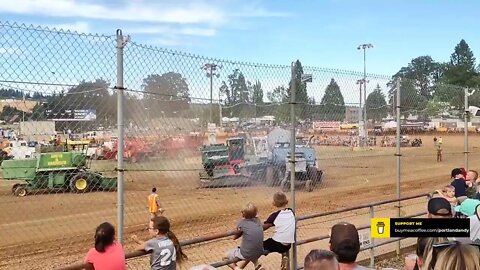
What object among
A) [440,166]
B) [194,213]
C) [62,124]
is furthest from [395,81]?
[440,166]

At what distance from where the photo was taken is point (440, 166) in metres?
36.5

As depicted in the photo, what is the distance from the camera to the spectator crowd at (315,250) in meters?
2.84

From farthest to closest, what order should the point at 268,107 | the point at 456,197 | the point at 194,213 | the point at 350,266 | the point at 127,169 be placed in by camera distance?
1. the point at 194,213
2. the point at 456,197
3. the point at 268,107
4. the point at 127,169
5. the point at 350,266

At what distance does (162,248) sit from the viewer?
5.02 m

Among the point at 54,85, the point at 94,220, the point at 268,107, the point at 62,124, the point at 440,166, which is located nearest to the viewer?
the point at 54,85

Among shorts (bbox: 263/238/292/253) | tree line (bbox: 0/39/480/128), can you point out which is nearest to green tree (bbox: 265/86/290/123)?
tree line (bbox: 0/39/480/128)

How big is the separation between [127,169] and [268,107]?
2.52 metres

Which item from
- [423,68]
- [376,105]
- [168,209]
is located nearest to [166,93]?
[376,105]

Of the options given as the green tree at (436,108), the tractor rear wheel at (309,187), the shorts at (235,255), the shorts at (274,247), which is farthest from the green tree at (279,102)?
the tractor rear wheel at (309,187)

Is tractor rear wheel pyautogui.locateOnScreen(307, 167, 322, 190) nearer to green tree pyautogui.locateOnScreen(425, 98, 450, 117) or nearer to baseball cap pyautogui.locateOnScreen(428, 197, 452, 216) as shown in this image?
green tree pyautogui.locateOnScreen(425, 98, 450, 117)

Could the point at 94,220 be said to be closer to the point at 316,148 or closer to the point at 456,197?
the point at 316,148

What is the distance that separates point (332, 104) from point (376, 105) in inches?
57.9

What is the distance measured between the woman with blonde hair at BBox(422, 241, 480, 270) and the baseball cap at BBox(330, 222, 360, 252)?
1.80ft

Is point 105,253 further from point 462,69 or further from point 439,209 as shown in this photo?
point 462,69
